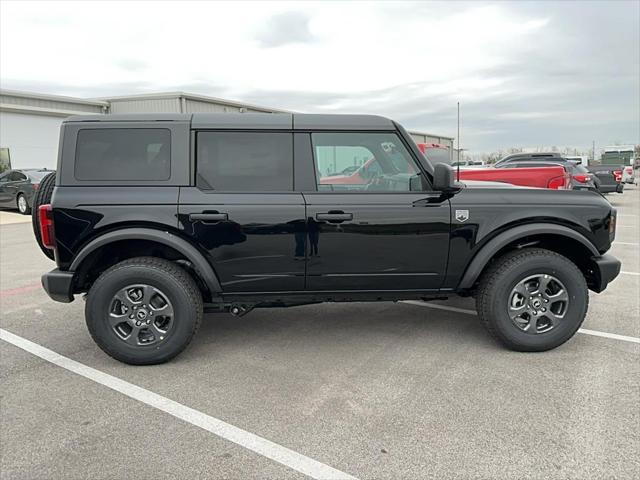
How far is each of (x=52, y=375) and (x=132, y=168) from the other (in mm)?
1657

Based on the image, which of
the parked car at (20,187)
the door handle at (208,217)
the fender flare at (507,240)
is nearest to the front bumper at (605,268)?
the fender flare at (507,240)

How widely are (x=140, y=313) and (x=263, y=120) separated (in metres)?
1.78

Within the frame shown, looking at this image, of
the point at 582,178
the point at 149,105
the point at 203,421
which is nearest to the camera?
the point at 203,421

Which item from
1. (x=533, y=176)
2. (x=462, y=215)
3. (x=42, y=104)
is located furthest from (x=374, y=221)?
Answer: (x=42, y=104)

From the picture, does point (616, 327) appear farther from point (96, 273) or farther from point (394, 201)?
point (96, 273)

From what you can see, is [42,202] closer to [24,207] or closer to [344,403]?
[344,403]

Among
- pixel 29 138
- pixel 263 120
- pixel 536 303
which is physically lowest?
pixel 536 303

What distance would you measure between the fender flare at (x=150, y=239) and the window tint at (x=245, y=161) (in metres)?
0.49

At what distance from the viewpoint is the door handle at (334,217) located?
349 centimetres

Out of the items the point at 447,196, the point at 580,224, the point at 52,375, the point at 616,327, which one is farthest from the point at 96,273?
the point at 616,327

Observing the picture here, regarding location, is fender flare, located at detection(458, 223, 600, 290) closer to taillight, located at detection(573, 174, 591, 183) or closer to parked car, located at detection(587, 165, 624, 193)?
taillight, located at detection(573, 174, 591, 183)

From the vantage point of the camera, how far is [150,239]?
3.41 metres

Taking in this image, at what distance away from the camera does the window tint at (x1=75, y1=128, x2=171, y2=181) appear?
3457 mm

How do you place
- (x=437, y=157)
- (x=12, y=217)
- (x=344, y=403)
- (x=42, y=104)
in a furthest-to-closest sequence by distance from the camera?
(x=42, y=104) < (x=12, y=217) < (x=437, y=157) < (x=344, y=403)
